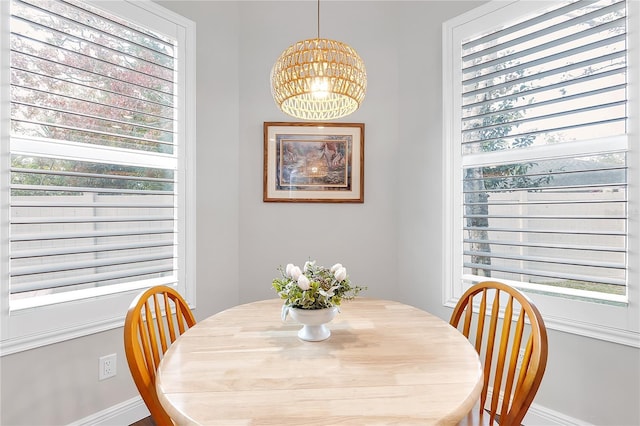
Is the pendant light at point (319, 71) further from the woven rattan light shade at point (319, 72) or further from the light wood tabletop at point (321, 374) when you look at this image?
the light wood tabletop at point (321, 374)

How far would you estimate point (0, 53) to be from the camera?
158 centimetres

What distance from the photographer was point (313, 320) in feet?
4.32

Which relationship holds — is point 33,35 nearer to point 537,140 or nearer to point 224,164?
point 224,164

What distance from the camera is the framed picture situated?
101 inches

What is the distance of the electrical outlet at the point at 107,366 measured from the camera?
1907 millimetres

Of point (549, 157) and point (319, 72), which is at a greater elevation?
point (319, 72)

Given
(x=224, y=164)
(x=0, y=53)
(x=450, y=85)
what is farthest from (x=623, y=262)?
(x=0, y=53)

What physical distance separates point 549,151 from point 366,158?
1137 millimetres

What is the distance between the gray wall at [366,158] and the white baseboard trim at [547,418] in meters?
0.71

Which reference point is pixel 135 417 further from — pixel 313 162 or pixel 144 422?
pixel 313 162

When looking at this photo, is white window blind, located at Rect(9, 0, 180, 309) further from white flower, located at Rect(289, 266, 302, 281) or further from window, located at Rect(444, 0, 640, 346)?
window, located at Rect(444, 0, 640, 346)

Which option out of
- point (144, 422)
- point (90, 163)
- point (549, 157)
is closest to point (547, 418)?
point (549, 157)

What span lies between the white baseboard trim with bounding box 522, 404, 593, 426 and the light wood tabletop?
98 cm

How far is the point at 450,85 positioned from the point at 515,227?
3.25 ft
